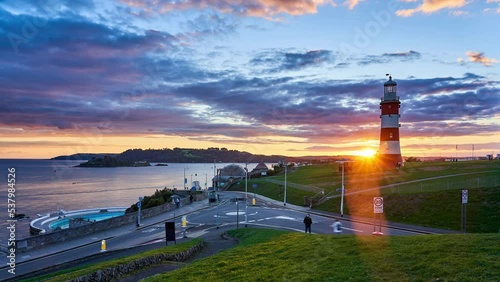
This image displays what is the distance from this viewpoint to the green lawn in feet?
34.5

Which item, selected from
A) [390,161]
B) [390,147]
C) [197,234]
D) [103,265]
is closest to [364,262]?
[103,265]

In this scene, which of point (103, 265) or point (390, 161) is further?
point (390, 161)

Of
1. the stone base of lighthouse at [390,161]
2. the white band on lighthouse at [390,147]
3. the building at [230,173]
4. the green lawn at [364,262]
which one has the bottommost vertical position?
the building at [230,173]

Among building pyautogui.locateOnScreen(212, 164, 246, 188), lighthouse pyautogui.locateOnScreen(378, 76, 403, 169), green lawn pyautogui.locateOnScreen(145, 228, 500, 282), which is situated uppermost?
lighthouse pyautogui.locateOnScreen(378, 76, 403, 169)

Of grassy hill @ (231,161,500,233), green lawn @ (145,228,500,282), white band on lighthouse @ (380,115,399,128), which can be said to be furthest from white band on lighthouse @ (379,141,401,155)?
green lawn @ (145,228,500,282)

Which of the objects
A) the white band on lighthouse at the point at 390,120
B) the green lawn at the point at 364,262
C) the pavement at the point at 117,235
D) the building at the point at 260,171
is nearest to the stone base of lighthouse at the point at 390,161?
the white band on lighthouse at the point at 390,120

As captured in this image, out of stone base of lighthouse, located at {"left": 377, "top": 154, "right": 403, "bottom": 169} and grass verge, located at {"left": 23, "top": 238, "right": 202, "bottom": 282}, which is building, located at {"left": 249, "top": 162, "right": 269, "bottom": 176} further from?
grass verge, located at {"left": 23, "top": 238, "right": 202, "bottom": 282}

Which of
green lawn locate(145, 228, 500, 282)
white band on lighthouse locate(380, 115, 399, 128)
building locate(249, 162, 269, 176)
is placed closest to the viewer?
green lawn locate(145, 228, 500, 282)

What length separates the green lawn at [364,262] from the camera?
10.5 metres

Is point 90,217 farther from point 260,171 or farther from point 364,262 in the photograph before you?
point 260,171

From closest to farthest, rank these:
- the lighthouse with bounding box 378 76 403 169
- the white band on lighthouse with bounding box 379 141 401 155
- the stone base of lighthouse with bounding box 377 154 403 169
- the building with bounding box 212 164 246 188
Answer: the lighthouse with bounding box 378 76 403 169
the white band on lighthouse with bounding box 379 141 401 155
the stone base of lighthouse with bounding box 377 154 403 169
the building with bounding box 212 164 246 188

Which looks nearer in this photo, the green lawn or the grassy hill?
the green lawn

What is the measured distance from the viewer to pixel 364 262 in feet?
40.2

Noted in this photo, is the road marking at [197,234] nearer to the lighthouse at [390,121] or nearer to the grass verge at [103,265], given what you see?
the grass verge at [103,265]
